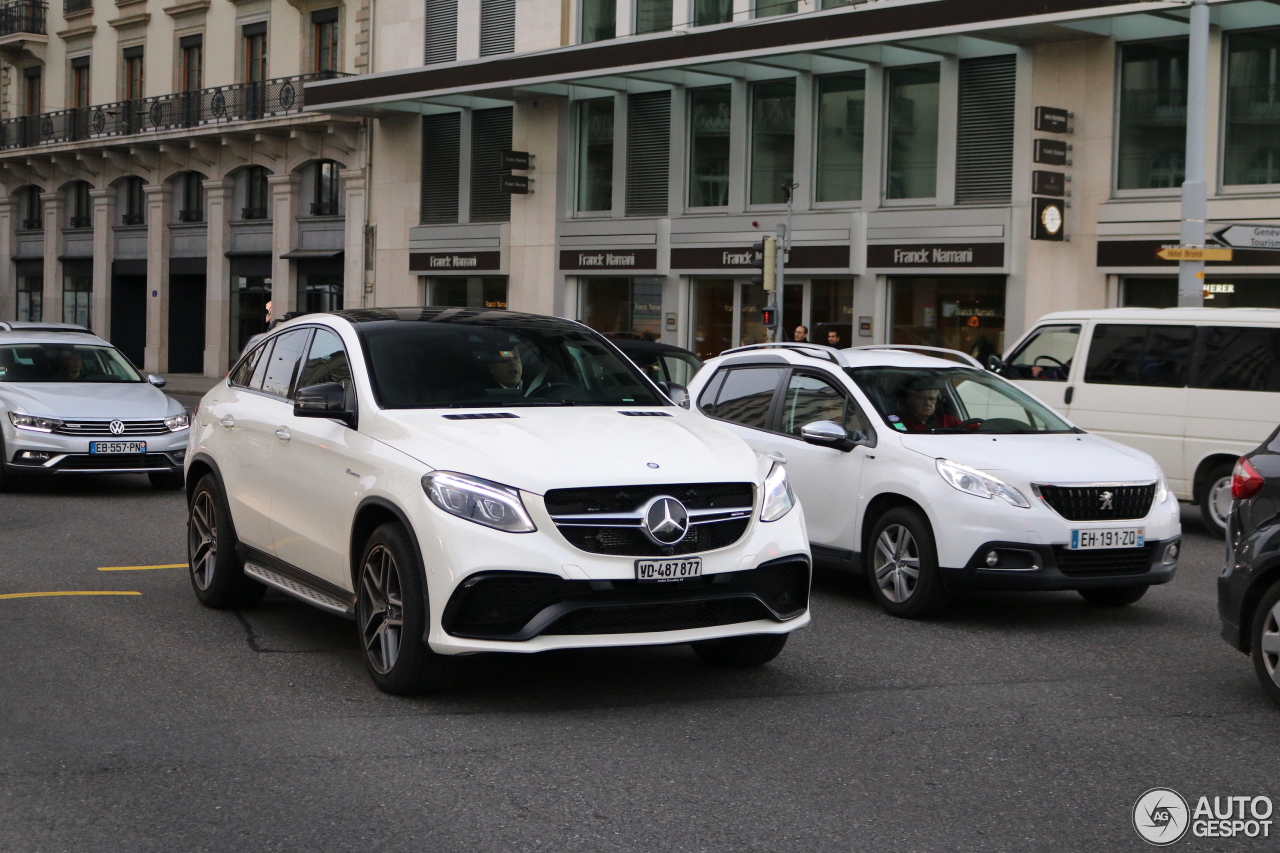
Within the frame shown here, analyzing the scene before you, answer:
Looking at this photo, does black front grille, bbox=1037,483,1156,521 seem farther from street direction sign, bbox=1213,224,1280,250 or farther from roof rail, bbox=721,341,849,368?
street direction sign, bbox=1213,224,1280,250

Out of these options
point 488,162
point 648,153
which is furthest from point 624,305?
point 488,162

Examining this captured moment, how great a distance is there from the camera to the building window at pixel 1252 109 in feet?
74.2

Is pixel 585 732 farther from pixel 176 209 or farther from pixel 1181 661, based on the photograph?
pixel 176 209

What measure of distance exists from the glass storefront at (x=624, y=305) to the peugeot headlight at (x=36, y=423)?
1683 cm

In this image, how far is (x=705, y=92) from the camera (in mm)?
30266

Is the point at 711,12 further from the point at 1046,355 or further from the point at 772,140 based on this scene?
the point at 1046,355

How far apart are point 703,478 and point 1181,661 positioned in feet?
9.51

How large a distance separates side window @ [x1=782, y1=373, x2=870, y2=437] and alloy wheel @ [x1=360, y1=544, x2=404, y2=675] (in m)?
3.75

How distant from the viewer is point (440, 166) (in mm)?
35562

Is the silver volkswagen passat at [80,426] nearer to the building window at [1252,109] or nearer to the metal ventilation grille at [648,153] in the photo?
the building window at [1252,109]

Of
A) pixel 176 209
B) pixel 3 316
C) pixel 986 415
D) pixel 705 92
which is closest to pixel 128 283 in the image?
pixel 176 209

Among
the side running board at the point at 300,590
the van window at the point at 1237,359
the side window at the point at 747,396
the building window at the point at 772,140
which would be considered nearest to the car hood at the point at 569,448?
the side running board at the point at 300,590

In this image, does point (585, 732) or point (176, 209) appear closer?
point (585, 732)

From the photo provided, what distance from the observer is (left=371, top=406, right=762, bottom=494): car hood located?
20.5 ft
